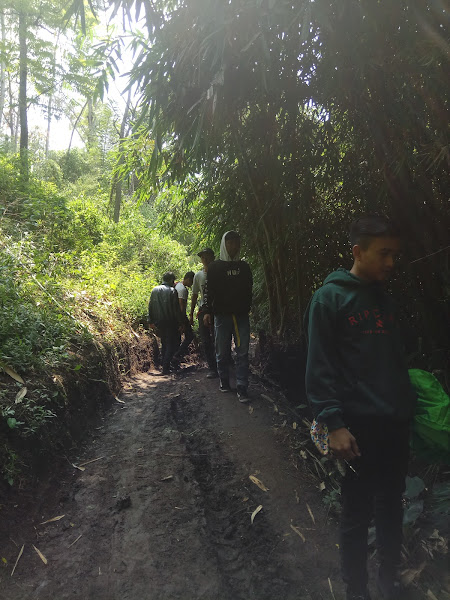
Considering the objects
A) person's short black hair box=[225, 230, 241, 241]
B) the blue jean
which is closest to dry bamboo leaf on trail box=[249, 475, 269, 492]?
the blue jean

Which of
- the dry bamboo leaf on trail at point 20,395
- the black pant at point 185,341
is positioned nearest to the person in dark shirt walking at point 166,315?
the black pant at point 185,341

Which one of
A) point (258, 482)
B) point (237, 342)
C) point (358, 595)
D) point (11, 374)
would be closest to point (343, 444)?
point (358, 595)

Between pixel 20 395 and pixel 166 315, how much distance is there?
12.4 ft

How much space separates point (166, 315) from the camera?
6.67 m

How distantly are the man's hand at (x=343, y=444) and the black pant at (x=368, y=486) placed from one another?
127 millimetres

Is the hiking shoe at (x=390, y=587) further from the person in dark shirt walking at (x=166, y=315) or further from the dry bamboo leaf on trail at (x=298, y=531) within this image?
the person in dark shirt walking at (x=166, y=315)

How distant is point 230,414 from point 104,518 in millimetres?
1789

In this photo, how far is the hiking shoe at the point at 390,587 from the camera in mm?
1820

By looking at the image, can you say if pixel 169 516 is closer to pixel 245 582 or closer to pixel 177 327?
pixel 245 582

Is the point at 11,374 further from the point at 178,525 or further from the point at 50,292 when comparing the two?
the point at 50,292

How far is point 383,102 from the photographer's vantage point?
2.68 metres

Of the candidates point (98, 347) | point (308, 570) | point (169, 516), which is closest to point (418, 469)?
point (308, 570)

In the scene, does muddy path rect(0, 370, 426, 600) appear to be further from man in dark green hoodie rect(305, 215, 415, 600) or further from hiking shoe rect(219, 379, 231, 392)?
hiking shoe rect(219, 379, 231, 392)

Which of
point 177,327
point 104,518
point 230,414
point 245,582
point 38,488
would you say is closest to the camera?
point 245,582
